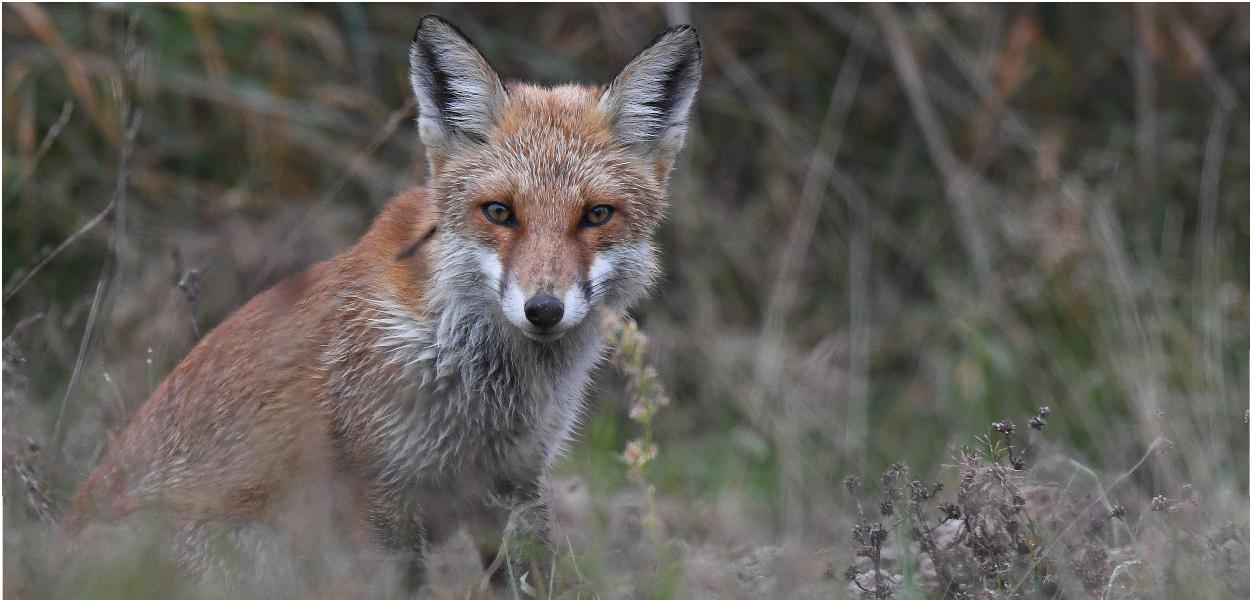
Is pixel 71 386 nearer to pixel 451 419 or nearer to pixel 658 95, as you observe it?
pixel 451 419

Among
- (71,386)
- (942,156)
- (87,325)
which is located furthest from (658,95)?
(942,156)

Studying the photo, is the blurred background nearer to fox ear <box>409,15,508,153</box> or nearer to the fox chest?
the fox chest

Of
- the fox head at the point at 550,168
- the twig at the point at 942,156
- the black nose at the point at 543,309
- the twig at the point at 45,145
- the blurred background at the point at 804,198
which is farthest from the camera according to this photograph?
the twig at the point at 942,156

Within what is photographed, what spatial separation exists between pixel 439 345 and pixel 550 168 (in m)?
0.74

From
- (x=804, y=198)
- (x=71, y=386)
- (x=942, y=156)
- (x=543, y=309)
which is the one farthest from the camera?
(x=804, y=198)

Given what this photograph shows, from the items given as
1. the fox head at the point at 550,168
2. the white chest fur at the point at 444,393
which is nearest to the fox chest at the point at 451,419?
the white chest fur at the point at 444,393

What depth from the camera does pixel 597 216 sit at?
439cm

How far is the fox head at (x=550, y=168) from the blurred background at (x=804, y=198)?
1.84 metres

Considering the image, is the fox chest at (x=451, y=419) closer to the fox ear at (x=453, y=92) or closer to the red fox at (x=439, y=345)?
the red fox at (x=439, y=345)

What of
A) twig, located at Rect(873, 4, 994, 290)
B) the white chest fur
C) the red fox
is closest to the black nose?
the red fox

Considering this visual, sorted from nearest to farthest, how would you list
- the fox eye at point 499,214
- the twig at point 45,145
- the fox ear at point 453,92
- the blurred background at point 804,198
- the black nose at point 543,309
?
1. the black nose at point 543,309
2. the fox eye at point 499,214
3. the fox ear at point 453,92
4. the twig at point 45,145
5. the blurred background at point 804,198

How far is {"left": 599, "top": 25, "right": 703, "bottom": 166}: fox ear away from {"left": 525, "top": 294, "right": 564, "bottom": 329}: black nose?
94cm

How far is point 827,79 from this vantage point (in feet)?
29.2

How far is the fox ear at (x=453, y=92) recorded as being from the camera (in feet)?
15.0
